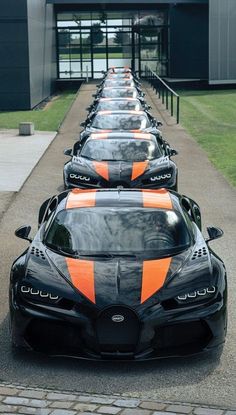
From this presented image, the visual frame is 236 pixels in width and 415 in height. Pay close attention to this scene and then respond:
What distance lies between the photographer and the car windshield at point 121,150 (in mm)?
12938

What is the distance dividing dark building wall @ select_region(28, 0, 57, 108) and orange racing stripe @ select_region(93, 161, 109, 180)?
67.9 ft

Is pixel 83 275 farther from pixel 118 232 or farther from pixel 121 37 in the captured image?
pixel 121 37

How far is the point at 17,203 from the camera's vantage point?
13195 millimetres

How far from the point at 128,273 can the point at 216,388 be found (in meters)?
1.29

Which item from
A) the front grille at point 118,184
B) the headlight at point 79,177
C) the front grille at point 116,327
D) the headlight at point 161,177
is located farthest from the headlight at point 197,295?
the headlight at point 79,177

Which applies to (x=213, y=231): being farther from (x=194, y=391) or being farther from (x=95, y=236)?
(x=194, y=391)

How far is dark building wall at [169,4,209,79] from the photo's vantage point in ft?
141

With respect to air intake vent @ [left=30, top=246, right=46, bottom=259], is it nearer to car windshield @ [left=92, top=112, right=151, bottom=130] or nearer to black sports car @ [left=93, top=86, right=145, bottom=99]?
car windshield @ [left=92, top=112, right=151, bottom=130]

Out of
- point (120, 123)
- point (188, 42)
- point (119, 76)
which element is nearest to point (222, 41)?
point (188, 42)

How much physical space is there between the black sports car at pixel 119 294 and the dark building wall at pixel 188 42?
37.1m

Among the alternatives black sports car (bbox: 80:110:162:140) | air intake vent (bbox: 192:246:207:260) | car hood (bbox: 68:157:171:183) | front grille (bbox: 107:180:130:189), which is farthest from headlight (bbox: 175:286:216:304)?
black sports car (bbox: 80:110:162:140)

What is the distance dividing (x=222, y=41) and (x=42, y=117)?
16.0 m

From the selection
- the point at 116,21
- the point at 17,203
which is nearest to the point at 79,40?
the point at 116,21

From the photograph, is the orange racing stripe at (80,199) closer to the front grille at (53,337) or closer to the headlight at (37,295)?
the headlight at (37,295)
